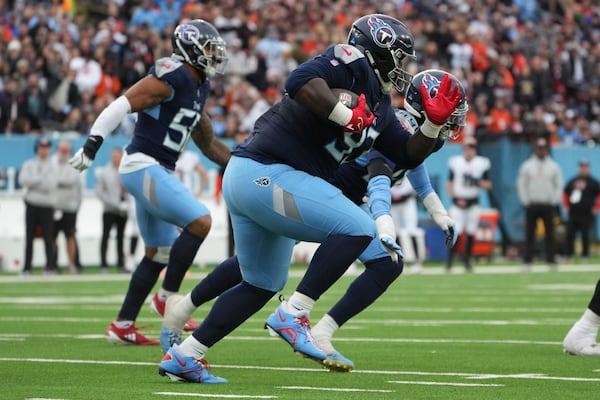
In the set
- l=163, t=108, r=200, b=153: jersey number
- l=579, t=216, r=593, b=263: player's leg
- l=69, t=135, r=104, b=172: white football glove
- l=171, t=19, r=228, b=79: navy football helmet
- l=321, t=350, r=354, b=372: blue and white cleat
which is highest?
l=171, t=19, r=228, b=79: navy football helmet

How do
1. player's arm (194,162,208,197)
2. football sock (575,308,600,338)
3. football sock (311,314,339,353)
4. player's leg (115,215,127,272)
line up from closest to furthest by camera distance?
football sock (311,314,339,353) < football sock (575,308,600,338) < player's arm (194,162,208,197) < player's leg (115,215,127,272)

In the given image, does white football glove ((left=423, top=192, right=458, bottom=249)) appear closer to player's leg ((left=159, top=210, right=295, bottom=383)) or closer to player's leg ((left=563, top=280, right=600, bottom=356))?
player's leg ((left=159, top=210, right=295, bottom=383))

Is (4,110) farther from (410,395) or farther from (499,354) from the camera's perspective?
(410,395)

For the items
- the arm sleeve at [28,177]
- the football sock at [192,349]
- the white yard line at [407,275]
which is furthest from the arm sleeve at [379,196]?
the arm sleeve at [28,177]

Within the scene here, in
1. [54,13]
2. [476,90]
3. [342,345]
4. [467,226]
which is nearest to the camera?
[342,345]

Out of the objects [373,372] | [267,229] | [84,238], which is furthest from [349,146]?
[84,238]

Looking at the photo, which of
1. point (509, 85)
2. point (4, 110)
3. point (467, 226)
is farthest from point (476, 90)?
point (4, 110)

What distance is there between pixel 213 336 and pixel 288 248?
22.0 inches

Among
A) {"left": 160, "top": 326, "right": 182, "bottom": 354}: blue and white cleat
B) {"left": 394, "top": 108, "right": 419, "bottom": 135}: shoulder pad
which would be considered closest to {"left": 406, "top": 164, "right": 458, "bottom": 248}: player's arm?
{"left": 394, "top": 108, "right": 419, "bottom": 135}: shoulder pad

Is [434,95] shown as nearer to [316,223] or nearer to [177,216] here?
[316,223]

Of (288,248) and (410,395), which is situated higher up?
(288,248)

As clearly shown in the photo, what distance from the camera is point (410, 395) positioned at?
5.77m

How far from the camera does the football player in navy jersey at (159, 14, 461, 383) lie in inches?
234

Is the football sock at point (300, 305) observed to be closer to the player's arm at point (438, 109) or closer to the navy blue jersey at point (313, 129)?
the navy blue jersey at point (313, 129)
